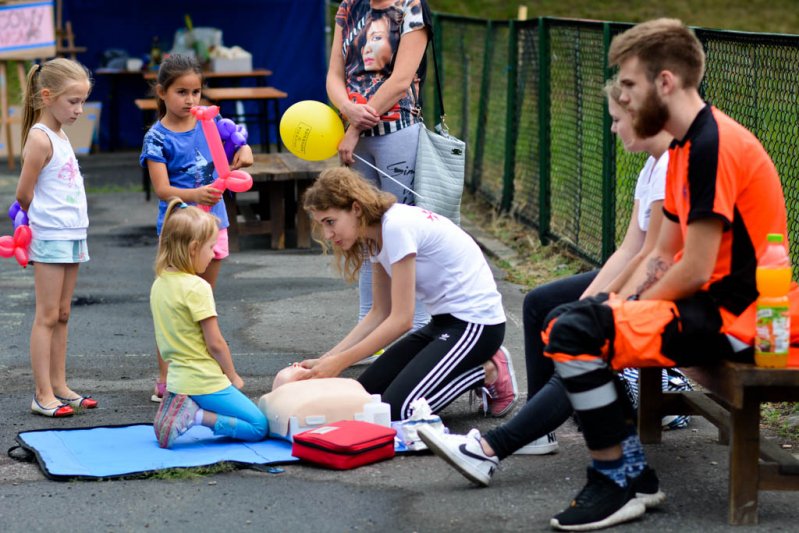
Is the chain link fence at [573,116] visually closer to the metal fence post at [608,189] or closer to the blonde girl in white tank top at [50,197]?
the metal fence post at [608,189]

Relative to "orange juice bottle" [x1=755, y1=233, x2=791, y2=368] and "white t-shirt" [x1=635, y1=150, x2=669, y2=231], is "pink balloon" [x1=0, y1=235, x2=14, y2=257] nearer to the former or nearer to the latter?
"white t-shirt" [x1=635, y1=150, x2=669, y2=231]

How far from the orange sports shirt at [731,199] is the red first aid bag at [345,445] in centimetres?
141

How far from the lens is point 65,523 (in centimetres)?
381

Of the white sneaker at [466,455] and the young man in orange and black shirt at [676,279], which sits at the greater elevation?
the young man in orange and black shirt at [676,279]

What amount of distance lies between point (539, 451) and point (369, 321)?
982mm

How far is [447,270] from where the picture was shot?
4.78 metres

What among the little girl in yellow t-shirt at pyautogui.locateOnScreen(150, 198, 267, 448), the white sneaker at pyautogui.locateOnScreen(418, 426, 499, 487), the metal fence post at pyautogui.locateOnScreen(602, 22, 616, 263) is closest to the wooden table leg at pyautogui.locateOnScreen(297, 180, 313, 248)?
the metal fence post at pyautogui.locateOnScreen(602, 22, 616, 263)

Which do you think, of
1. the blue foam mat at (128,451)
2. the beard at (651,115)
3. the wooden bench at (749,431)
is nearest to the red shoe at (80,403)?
the blue foam mat at (128,451)

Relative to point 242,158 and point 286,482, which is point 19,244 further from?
point 286,482

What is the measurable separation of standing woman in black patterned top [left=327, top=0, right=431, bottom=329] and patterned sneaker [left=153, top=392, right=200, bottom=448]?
1.47 meters

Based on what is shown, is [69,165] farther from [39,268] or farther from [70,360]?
[70,360]

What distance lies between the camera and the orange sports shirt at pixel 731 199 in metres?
3.41

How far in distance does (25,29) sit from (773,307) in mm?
12235

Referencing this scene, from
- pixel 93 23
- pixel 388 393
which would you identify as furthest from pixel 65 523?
pixel 93 23
